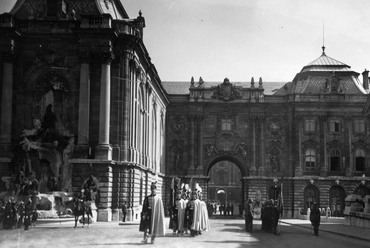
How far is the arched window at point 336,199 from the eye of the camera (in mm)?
55938

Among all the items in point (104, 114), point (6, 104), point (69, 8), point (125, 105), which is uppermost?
point (69, 8)

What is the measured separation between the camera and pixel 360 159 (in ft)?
188

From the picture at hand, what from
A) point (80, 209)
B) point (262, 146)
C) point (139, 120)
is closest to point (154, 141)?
point (139, 120)

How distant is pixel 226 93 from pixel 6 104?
2877 centimetres

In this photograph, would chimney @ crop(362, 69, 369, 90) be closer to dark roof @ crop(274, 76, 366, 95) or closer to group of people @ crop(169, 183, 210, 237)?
dark roof @ crop(274, 76, 366, 95)

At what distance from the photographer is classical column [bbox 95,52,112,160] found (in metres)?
34.2

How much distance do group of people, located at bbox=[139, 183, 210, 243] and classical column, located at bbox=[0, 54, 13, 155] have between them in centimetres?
1382

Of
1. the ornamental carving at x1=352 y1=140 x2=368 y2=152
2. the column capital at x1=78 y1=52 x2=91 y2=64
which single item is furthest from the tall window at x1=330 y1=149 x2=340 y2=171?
the column capital at x1=78 y1=52 x2=91 y2=64

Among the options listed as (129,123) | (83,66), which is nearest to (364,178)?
(129,123)

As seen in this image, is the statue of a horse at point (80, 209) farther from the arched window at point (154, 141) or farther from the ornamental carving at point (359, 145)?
the ornamental carving at point (359, 145)

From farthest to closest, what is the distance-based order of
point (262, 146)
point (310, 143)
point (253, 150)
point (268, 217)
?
point (253, 150) < point (262, 146) < point (310, 143) < point (268, 217)

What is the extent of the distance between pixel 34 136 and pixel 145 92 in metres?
11.9

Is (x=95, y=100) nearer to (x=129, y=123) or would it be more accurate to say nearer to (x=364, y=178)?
(x=129, y=123)

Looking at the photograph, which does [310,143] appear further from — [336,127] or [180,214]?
[180,214]
